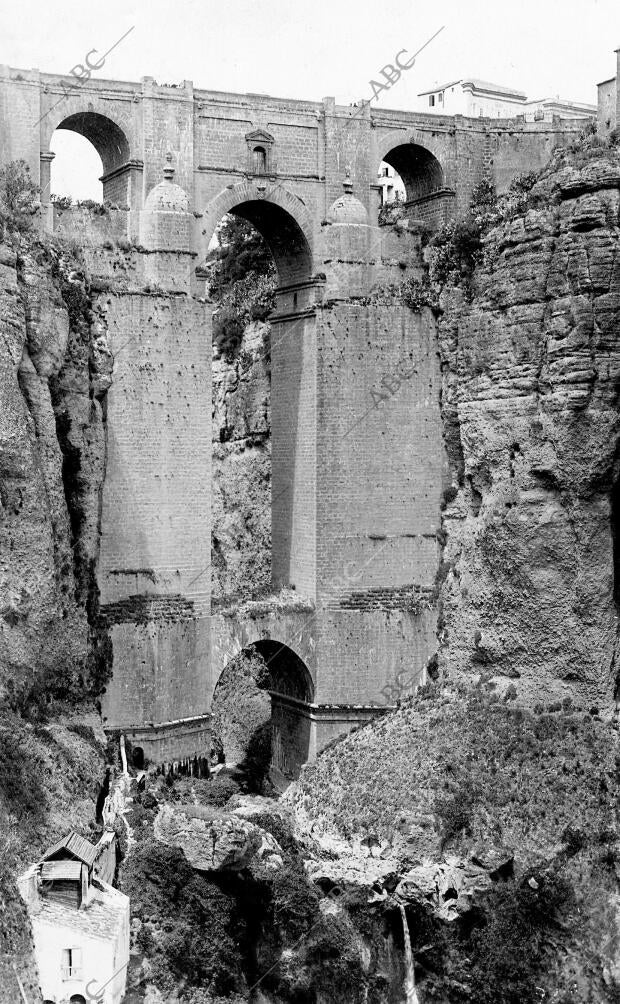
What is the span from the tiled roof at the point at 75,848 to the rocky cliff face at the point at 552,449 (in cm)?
1292

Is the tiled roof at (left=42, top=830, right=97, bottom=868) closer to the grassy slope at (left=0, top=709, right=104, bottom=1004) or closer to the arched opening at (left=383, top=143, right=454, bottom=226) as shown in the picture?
the grassy slope at (left=0, top=709, right=104, bottom=1004)

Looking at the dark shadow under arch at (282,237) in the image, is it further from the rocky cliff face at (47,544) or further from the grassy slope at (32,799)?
the grassy slope at (32,799)

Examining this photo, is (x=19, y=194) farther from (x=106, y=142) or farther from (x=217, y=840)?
(x=217, y=840)

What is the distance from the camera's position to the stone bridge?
44.9 meters

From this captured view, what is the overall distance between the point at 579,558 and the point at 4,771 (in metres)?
14.8

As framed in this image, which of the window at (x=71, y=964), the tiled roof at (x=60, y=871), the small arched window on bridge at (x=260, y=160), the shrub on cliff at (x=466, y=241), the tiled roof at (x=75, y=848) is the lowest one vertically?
the window at (x=71, y=964)

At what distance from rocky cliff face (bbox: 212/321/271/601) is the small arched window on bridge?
9767 mm

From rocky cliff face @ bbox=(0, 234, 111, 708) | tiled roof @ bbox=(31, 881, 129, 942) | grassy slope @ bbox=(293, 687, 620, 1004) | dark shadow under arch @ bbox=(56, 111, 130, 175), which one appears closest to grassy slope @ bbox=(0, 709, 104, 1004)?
tiled roof @ bbox=(31, 881, 129, 942)

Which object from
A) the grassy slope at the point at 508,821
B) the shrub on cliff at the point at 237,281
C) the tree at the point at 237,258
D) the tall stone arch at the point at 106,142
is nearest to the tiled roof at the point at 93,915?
the grassy slope at the point at 508,821

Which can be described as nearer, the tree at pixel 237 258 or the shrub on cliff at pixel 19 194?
the shrub on cliff at pixel 19 194

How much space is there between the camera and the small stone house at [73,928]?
32.6 metres

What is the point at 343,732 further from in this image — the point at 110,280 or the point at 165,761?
the point at 110,280

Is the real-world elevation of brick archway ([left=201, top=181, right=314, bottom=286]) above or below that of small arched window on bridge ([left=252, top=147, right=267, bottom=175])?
below

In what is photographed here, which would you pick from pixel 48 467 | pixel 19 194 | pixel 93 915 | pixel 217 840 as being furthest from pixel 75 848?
pixel 19 194
